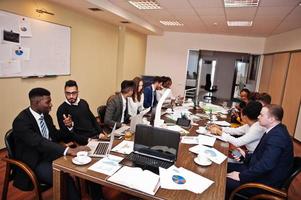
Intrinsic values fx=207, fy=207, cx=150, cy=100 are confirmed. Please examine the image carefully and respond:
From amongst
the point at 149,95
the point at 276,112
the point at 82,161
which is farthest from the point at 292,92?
the point at 82,161

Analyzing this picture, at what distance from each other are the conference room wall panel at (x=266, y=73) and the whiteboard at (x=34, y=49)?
18.0 ft

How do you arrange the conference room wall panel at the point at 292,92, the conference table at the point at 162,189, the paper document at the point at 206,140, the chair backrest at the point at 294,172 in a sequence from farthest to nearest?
1. the conference room wall panel at the point at 292,92
2. the paper document at the point at 206,140
3. the chair backrest at the point at 294,172
4. the conference table at the point at 162,189

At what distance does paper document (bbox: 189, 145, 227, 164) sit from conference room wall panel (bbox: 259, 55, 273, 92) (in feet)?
17.1

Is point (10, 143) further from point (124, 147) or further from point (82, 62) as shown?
point (82, 62)

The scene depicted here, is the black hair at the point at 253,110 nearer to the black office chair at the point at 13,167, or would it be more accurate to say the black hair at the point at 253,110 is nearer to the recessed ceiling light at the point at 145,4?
the black office chair at the point at 13,167

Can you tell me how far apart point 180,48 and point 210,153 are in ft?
18.9

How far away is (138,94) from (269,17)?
9.74 ft

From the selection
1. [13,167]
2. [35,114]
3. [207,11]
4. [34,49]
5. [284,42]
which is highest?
[207,11]

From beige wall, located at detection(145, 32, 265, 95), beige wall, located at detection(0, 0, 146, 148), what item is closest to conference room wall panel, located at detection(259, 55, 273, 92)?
beige wall, located at detection(145, 32, 265, 95)

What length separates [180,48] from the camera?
7020 mm

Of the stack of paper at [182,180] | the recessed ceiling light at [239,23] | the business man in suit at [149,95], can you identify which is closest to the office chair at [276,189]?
the stack of paper at [182,180]

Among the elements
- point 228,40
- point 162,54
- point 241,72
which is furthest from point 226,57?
point 162,54

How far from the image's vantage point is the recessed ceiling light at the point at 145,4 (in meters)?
3.72

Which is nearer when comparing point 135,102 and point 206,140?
point 206,140
